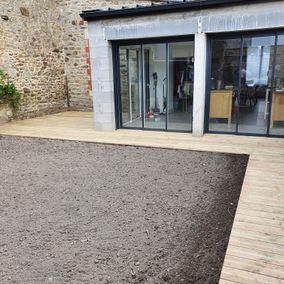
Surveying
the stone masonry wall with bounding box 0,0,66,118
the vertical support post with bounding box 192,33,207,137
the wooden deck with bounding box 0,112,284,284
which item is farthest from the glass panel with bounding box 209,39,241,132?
the stone masonry wall with bounding box 0,0,66,118

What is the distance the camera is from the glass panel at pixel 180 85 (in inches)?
267

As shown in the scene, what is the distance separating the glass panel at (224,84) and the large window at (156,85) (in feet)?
1.75

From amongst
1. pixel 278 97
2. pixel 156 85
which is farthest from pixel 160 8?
pixel 278 97

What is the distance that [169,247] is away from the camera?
276 centimetres

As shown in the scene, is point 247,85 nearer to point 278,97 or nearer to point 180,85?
point 278,97

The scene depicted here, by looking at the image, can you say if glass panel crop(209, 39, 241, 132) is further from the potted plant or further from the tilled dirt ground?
the potted plant

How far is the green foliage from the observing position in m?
8.73

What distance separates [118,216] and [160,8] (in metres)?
4.87

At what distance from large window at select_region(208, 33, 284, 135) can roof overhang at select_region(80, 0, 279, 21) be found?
0.79m

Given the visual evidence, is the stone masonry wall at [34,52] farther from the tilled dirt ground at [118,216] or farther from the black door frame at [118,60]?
the tilled dirt ground at [118,216]

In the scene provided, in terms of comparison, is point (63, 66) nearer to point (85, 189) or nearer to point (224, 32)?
point (224, 32)

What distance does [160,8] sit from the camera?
629 cm

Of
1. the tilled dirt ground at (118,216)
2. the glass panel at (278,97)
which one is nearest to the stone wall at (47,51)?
the tilled dirt ground at (118,216)

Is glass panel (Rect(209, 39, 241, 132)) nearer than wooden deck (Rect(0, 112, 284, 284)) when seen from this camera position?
No
